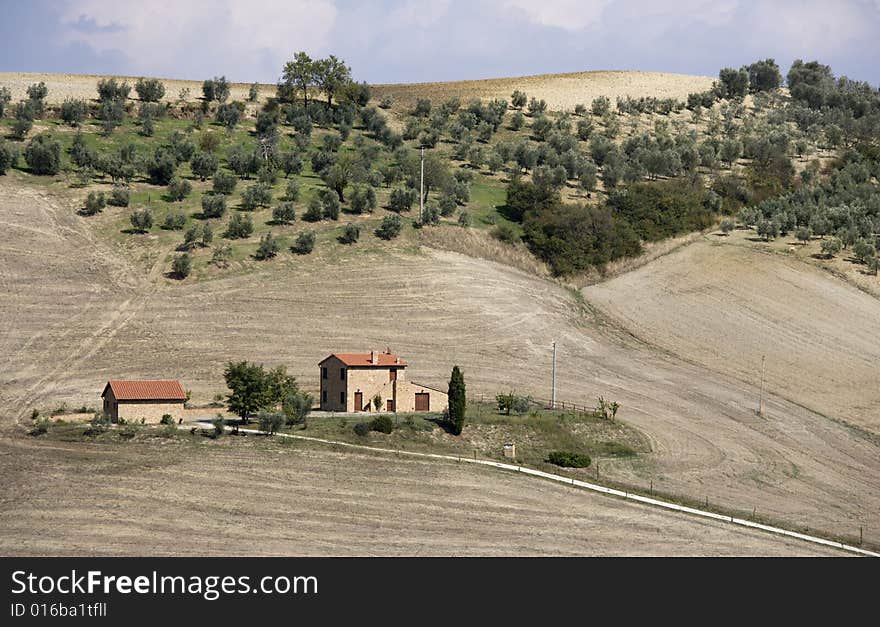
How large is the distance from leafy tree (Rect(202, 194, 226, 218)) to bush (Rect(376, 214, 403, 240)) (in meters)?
13.9

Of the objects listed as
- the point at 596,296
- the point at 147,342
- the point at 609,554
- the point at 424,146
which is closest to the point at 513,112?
the point at 424,146

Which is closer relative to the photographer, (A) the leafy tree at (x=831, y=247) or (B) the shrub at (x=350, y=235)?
(B) the shrub at (x=350, y=235)

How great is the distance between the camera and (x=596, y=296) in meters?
110

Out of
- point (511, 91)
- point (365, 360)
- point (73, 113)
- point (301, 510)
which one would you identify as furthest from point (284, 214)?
point (511, 91)

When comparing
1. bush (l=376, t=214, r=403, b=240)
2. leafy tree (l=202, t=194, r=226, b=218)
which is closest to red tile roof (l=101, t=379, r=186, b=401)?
leafy tree (l=202, t=194, r=226, b=218)

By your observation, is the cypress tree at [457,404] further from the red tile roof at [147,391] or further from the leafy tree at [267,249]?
the leafy tree at [267,249]

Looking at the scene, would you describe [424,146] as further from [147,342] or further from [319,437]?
[319,437]

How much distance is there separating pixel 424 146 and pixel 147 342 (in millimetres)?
69023

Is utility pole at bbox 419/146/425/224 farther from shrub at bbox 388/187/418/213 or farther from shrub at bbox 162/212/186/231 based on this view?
shrub at bbox 162/212/186/231

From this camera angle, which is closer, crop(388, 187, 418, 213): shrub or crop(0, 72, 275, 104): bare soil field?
crop(388, 187, 418, 213): shrub

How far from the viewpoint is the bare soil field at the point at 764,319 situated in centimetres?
9244

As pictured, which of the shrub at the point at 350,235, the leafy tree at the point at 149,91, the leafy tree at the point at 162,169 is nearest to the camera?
the shrub at the point at 350,235

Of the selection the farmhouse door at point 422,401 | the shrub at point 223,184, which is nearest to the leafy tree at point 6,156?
the shrub at point 223,184

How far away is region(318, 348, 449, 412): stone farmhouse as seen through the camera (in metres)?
79.9
